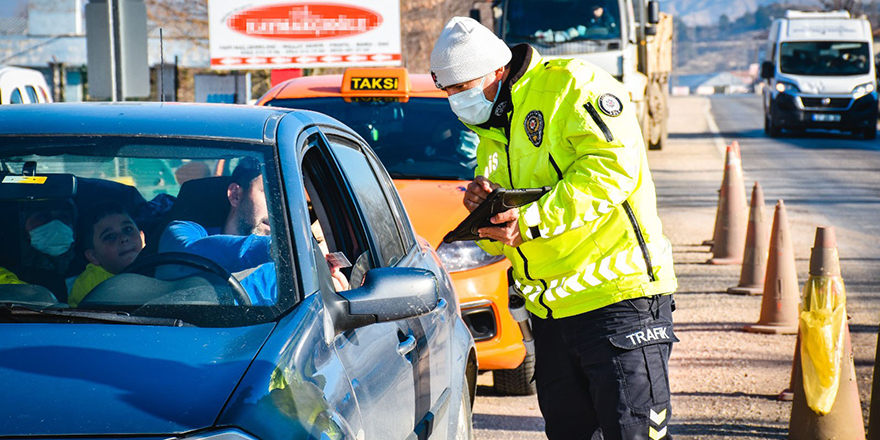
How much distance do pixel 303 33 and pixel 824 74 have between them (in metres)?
13.4

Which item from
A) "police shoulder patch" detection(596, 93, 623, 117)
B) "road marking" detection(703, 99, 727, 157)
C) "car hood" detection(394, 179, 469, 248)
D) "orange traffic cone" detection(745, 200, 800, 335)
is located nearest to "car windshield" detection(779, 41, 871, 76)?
"road marking" detection(703, 99, 727, 157)

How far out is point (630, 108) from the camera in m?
3.21

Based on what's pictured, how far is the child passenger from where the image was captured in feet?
8.73

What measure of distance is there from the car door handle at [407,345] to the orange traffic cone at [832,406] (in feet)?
7.55

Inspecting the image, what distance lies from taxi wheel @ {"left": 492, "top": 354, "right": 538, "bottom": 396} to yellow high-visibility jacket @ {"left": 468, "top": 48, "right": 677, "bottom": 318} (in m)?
2.26

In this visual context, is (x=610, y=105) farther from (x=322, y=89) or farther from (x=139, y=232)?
(x=322, y=89)

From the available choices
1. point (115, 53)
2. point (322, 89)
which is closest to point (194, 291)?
point (322, 89)

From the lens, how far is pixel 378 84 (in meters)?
6.95

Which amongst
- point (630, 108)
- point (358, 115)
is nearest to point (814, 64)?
point (358, 115)

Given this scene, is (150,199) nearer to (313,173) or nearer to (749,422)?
(313,173)

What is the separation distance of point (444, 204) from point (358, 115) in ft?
4.90

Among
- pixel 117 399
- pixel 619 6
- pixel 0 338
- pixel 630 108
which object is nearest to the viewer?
pixel 117 399

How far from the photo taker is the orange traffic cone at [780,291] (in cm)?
695

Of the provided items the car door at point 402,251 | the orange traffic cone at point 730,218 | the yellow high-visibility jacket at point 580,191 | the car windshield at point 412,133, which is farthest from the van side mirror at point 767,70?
the yellow high-visibility jacket at point 580,191
